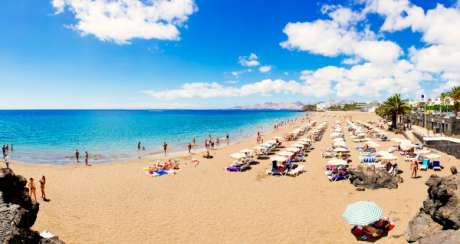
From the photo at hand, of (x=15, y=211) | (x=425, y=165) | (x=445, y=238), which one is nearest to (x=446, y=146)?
(x=425, y=165)

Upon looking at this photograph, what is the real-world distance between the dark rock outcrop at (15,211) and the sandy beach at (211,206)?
193 inches

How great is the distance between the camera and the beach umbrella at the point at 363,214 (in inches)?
416

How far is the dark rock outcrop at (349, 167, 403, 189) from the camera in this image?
17.1m

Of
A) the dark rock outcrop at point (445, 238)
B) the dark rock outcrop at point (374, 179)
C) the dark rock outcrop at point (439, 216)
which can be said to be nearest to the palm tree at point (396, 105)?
the dark rock outcrop at point (374, 179)

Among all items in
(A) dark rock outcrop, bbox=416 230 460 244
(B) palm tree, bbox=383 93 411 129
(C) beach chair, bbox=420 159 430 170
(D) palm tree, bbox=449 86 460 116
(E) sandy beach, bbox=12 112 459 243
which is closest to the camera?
(A) dark rock outcrop, bbox=416 230 460 244

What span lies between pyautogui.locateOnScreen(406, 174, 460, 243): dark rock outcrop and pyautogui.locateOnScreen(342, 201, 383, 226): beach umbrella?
1.05 m

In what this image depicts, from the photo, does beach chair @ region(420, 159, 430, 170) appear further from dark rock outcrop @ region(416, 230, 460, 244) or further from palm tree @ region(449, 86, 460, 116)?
palm tree @ region(449, 86, 460, 116)

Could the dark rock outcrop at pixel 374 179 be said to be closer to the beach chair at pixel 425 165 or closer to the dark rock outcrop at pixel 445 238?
the beach chair at pixel 425 165

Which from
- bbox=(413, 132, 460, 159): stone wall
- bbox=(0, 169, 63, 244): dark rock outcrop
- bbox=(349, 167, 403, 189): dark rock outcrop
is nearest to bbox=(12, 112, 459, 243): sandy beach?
bbox=(349, 167, 403, 189): dark rock outcrop

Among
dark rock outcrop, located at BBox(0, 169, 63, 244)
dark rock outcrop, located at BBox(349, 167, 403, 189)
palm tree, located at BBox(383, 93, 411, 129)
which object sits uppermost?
palm tree, located at BBox(383, 93, 411, 129)

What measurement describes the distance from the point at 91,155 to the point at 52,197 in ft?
62.1

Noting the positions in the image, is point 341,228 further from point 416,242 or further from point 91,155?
point 91,155

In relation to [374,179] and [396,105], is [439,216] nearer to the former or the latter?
[374,179]

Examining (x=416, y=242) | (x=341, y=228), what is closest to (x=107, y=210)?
(x=341, y=228)
